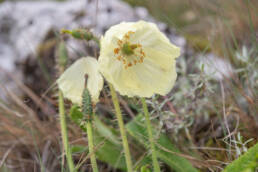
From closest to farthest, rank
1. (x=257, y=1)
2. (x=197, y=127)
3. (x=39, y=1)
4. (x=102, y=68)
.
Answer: (x=102, y=68), (x=197, y=127), (x=257, y=1), (x=39, y=1)

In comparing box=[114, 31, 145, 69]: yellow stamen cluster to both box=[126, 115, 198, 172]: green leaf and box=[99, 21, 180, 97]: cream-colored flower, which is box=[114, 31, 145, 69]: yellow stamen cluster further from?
box=[126, 115, 198, 172]: green leaf

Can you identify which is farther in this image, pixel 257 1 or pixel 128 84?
pixel 257 1

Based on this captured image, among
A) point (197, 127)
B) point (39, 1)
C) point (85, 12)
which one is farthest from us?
point (39, 1)

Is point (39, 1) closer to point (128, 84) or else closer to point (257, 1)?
point (257, 1)

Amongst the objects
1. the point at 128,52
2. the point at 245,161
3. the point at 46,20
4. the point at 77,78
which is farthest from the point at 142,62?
the point at 46,20

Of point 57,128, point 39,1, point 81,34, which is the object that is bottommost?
point 57,128

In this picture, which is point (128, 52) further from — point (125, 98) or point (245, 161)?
point (245, 161)

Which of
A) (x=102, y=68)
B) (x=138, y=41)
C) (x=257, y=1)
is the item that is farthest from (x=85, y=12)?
(x=102, y=68)
